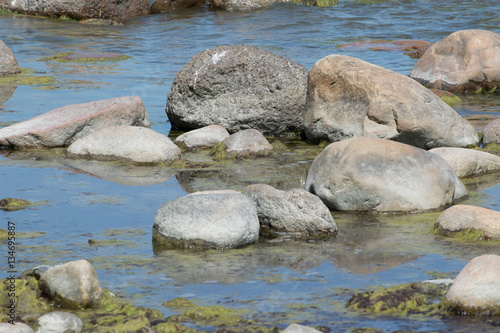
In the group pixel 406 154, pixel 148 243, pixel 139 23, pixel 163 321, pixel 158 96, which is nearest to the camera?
pixel 163 321

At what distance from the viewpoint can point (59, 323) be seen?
3.73m

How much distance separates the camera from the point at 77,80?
504 inches

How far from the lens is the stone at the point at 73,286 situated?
408 centimetres

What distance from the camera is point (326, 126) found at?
Answer: 8898mm

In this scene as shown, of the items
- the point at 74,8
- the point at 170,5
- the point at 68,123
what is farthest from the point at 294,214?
the point at 170,5

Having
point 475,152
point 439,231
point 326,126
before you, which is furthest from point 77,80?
point 439,231

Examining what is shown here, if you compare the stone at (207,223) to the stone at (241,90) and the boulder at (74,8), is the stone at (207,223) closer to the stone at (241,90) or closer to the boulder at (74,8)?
the stone at (241,90)

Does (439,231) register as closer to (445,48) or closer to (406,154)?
(406,154)

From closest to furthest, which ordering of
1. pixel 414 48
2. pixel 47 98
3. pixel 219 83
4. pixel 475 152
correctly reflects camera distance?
pixel 475 152 < pixel 219 83 < pixel 47 98 < pixel 414 48

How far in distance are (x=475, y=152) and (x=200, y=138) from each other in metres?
3.25

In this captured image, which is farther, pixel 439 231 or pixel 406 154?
pixel 406 154

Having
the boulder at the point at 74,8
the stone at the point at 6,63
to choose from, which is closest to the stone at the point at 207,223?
the stone at the point at 6,63

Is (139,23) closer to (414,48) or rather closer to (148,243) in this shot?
(414,48)

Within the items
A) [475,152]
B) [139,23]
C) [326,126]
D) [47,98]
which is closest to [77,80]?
[47,98]
